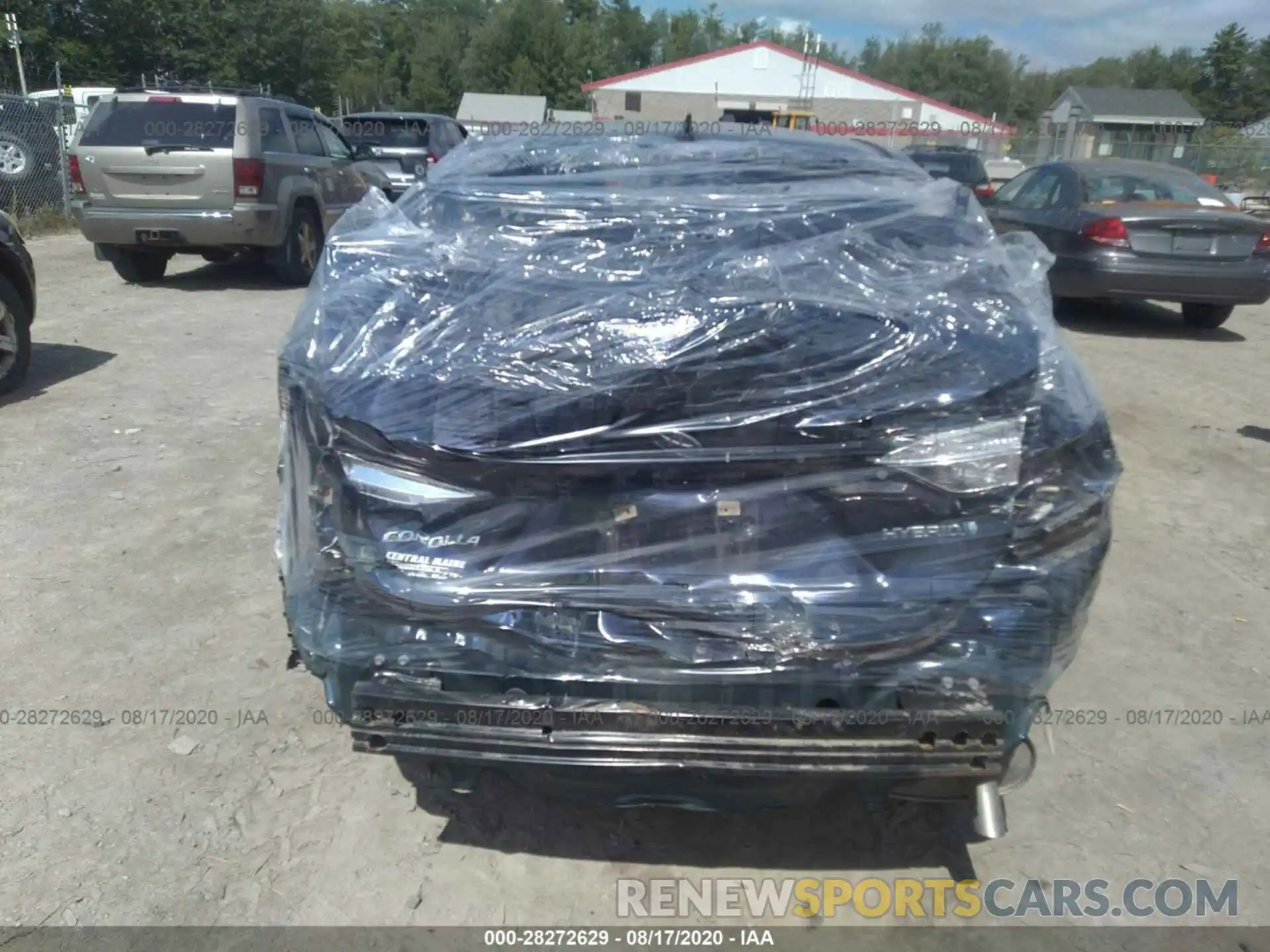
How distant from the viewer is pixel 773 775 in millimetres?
2146

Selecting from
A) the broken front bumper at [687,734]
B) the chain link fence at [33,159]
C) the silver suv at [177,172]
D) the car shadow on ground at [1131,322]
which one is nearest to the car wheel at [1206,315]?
the car shadow on ground at [1131,322]

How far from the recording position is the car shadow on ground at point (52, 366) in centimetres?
643

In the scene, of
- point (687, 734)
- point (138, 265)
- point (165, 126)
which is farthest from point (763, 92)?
point (687, 734)

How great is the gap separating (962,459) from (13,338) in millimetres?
6153

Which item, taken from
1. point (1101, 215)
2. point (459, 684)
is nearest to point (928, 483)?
point (459, 684)

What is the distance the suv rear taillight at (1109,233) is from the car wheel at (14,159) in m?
13.3

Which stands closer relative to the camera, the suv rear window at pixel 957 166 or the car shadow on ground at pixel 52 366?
the car shadow on ground at pixel 52 366

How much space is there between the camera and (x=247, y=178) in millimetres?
9500

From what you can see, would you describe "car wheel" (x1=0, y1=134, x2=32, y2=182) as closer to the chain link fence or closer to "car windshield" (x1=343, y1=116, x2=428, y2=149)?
the chain link fence

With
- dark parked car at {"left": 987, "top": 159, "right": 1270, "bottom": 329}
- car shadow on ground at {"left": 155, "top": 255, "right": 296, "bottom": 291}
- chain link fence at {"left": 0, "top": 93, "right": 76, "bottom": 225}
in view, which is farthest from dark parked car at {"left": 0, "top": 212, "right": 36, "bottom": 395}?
chain link fence at {"left": 0, "top": 93, "right": 76, "bottom": 225}

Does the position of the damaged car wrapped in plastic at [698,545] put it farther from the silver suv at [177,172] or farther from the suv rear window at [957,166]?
the suv rear window at [957,166]

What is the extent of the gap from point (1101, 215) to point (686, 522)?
777 centimetres

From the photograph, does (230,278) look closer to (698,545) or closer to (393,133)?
(393,133)

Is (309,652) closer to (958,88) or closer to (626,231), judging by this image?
(626,231)
